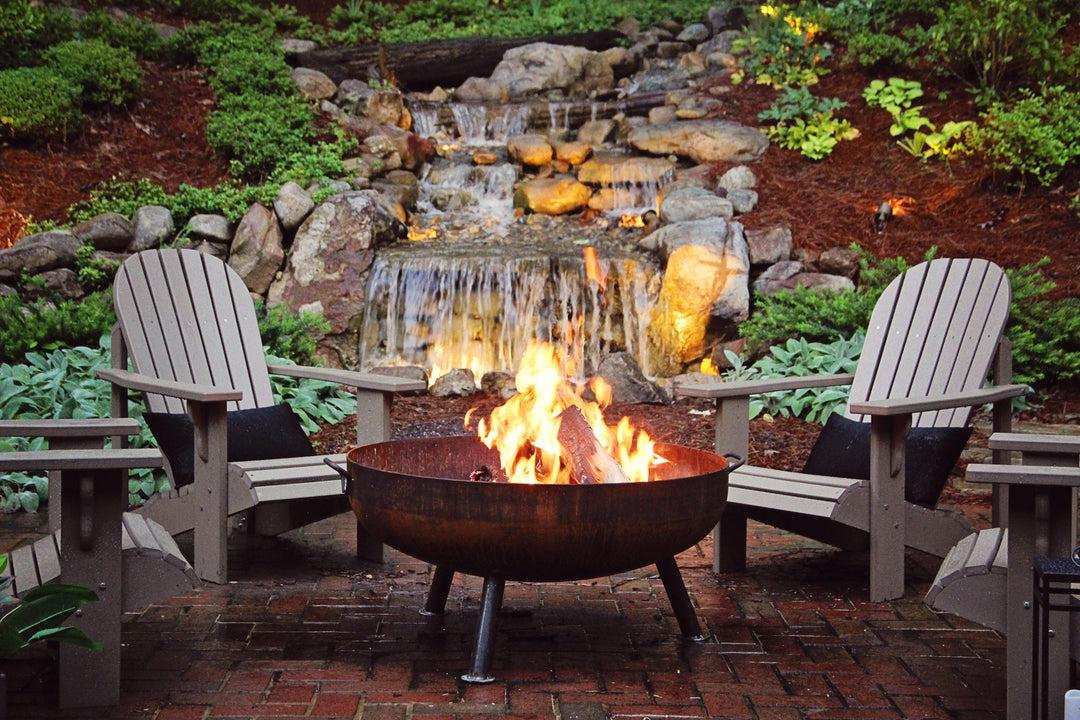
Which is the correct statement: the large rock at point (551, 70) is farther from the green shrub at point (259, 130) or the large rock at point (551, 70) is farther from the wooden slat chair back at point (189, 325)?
the wooden slat chair back at point (189, 325)

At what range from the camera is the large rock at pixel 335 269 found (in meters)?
7.51

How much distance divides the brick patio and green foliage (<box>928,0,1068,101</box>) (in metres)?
6.45

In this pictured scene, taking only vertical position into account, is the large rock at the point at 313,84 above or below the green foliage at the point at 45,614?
above

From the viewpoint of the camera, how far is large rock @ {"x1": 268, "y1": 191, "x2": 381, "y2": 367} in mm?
7512

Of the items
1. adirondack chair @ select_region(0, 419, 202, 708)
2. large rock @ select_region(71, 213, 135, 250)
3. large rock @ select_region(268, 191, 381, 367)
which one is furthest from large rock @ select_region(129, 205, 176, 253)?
adirondack chair @ select_region(0, 419, 202, 708)

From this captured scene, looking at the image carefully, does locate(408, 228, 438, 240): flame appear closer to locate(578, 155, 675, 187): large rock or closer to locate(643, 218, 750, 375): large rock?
locate(578, 155, 675, 187): large rock

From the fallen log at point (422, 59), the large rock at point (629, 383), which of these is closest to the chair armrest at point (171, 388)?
the large rock at point (629, 383)

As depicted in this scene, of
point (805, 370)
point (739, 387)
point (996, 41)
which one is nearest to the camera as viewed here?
point (739, 387)

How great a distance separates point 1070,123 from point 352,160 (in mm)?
5968

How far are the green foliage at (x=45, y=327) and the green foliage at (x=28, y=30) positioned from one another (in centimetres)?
380

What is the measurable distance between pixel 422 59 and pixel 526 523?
1004 centimetres

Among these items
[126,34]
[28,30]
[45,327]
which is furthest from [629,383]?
[126,34]

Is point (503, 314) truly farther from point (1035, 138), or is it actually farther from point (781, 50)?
point (781, 50)

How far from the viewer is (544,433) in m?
3.01
